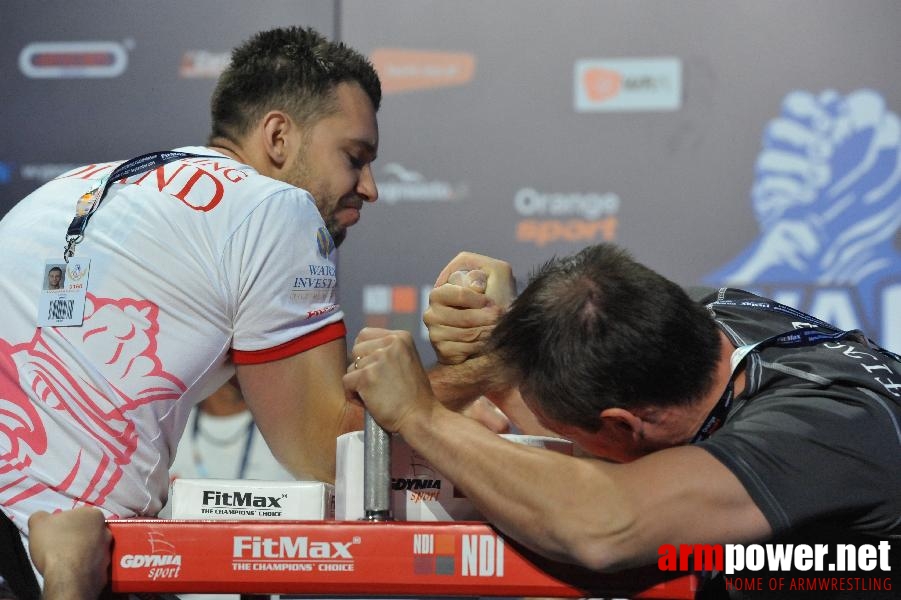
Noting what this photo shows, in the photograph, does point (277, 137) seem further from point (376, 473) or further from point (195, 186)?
point (376, 473)

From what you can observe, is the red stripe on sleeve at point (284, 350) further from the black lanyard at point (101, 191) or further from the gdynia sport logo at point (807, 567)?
the gdynia sport logo at point (807, 567)

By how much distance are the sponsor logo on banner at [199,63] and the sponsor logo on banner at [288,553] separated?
263 cm

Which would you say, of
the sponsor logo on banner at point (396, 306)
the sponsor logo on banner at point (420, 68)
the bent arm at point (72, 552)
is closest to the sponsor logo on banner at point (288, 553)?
the bent arm at point (72, 552)

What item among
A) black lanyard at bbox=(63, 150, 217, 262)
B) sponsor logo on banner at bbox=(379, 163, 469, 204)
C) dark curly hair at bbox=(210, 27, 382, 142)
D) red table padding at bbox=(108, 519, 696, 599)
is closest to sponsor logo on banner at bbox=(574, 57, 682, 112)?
sponsor logo on banner at bbox=(379, 163, 469, 204)

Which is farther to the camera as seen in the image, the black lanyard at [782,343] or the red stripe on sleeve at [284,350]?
the red stripe on sleeve at [284,350]

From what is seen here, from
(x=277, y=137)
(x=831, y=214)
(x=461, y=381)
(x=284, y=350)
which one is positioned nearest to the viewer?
(x=284, y=350)

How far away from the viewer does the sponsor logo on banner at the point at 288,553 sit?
1.22 meters

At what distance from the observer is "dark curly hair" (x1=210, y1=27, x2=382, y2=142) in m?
2.13

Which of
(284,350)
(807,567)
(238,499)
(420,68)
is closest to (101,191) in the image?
(284,350)

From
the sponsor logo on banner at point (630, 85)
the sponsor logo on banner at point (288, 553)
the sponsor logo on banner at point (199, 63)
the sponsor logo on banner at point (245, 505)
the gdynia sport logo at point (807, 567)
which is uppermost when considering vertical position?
the sponsor logo on banner at point (199, 63)

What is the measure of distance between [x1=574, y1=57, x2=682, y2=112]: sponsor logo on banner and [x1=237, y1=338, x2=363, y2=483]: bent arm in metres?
2.07

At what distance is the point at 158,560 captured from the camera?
4.07 feet

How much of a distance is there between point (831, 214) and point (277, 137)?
2027 millimetres

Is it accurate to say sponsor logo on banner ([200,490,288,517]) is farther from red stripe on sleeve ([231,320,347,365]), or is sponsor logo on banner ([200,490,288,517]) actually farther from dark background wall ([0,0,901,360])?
dark background wall ([0,0,901,360])
